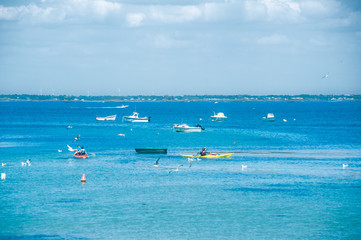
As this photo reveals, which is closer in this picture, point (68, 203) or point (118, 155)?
point (68, 203)

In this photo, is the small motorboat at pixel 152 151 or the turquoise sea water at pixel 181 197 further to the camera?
the small motorboat at pixel 152 151

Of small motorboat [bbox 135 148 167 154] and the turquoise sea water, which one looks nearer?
the turquoise sea water

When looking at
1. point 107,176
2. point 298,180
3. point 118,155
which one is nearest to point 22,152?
point 118,155

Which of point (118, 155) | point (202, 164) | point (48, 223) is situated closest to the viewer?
point (48, 223)

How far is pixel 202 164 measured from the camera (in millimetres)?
78250

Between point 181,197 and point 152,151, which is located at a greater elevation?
point 152,151

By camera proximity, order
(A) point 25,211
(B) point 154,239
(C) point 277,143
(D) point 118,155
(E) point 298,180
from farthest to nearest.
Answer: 1. (C) point 277,143
2. (D) point 118,155
3. (E) point 298,180
4. (A) point 25,211
5. (B) point 154,239

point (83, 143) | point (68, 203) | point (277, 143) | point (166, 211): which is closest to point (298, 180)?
point (166, 211)

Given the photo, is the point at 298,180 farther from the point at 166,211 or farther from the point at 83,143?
the point at 83,143

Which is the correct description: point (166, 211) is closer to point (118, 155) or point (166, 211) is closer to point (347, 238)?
point (347, 238)

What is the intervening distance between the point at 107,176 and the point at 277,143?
56.3 metres

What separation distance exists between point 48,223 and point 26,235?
10.8 feet

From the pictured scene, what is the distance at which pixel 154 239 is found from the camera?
40.6 metres

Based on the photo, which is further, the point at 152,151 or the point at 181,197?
the point at 152,151
